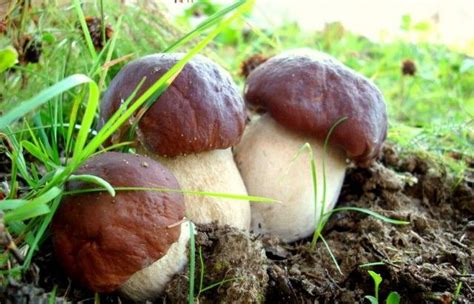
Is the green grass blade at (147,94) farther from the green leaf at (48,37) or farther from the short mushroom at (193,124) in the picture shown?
the green leaf at (48,37)

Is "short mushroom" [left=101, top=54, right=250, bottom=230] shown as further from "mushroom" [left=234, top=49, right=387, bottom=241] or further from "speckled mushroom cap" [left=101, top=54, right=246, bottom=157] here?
"mushroom" [left=234, top=49, right=387, bottom=241]

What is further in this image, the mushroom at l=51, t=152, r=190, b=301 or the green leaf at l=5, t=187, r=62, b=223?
the mushroom at l=51, t=152, r=190, b=301

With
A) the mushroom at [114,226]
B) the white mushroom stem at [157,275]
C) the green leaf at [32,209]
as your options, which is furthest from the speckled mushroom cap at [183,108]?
the green leaf at [32,209]

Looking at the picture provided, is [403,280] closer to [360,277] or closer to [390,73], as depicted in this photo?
[360,277]

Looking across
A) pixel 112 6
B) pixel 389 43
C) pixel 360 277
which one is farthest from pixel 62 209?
pixel 389 43

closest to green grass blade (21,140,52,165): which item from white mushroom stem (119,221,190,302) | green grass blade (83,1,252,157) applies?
green grass blade (83,1,252,157)

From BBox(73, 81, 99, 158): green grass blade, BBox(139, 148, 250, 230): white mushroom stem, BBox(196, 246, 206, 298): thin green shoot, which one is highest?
BBox(73, 81, 99, 158): green grass blade

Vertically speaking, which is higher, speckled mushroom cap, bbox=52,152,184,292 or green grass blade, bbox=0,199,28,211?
green grass blade, bbox=0,199,28,211
